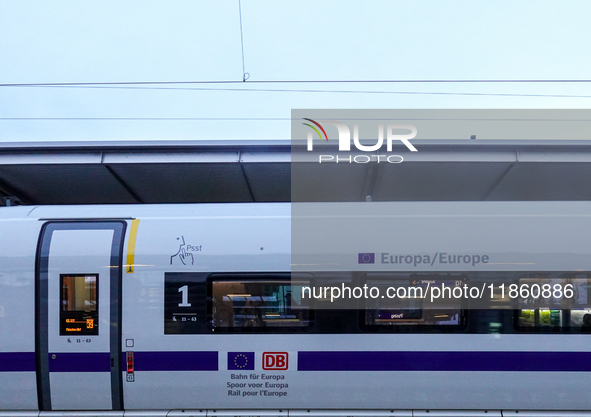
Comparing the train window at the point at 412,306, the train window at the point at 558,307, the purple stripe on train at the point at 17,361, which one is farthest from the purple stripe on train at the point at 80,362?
the train window at the point at 558,307

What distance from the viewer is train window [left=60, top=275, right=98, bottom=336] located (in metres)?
4.54

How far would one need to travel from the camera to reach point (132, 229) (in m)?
4.77

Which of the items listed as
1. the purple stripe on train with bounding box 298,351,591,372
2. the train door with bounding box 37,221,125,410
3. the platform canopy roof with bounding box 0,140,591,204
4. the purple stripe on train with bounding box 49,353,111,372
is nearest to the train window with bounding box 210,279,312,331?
the purple stripe on train with bounding box 298,351,591,372

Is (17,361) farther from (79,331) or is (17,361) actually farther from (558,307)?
(558,307)

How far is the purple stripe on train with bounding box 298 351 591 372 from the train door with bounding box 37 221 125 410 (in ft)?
6.91

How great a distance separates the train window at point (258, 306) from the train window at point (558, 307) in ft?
7.80

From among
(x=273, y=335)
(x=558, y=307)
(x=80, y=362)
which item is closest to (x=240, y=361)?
(x=273, y=335)

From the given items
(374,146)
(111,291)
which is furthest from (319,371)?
(374,146)

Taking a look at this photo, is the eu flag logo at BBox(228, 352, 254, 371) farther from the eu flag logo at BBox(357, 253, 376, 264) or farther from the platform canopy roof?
the platform canopy roof

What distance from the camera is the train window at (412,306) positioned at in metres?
4.57

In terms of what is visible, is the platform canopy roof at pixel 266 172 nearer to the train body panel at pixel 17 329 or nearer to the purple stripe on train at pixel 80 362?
the train body panel at pixel 17 329

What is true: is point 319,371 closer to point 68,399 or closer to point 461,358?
point 461,358

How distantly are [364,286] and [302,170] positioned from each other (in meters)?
5.19

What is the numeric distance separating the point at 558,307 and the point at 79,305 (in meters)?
5.24
